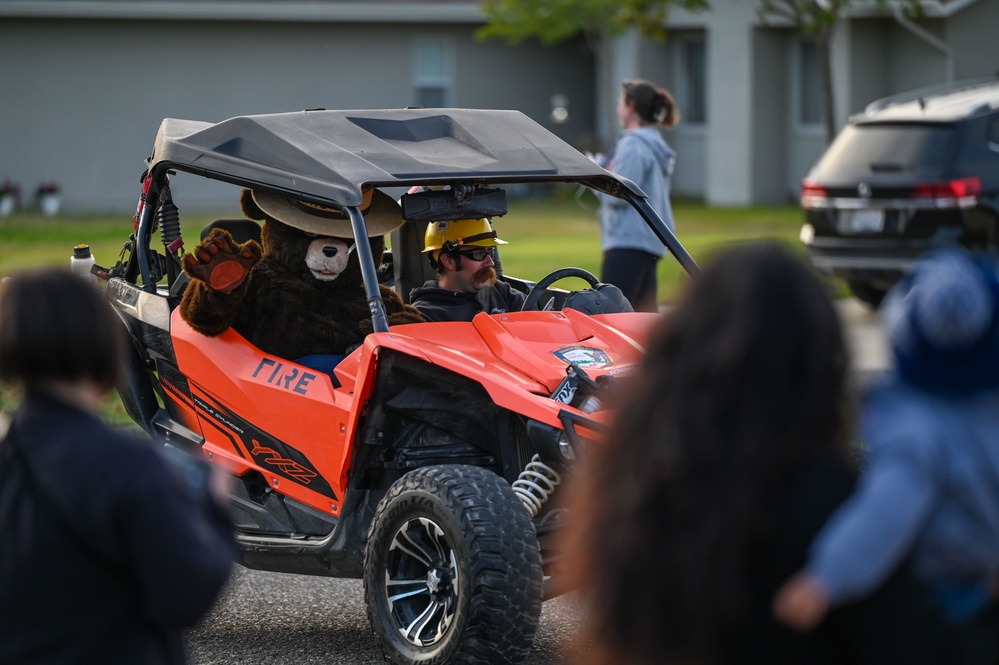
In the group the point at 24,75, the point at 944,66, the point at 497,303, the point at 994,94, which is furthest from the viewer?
the point at 24,75

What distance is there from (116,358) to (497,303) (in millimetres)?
3639

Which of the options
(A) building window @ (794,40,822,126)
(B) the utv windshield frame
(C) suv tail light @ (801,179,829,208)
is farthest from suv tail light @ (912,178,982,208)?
(A) building window @ (794,40,822,126)

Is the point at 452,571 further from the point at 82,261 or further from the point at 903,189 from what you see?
the point at 903,189

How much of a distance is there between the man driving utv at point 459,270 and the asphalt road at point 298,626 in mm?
1254

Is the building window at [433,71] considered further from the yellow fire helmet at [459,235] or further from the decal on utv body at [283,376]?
the decal on utv body at [283,376]

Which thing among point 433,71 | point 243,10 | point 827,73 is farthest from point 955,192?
point 433,71

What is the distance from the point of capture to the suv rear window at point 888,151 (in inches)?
470

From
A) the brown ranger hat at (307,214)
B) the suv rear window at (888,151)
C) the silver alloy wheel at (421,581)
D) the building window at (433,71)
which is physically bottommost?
the silver alloy wheel at (421,581)

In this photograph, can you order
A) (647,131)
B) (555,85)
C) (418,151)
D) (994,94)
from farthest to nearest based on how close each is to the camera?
(555,85)
(994,94)
(647,131)
(418,151)

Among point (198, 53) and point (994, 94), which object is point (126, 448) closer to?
point (994, 94)

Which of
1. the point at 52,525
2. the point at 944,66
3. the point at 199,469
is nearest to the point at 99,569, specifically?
the point at 52,525

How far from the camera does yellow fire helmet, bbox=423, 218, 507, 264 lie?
5867 millimetres

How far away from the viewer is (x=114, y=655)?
2.44 meters

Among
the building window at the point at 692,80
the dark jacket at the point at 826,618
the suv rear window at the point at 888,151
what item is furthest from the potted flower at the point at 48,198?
the dark jacket at the point at 826,618
